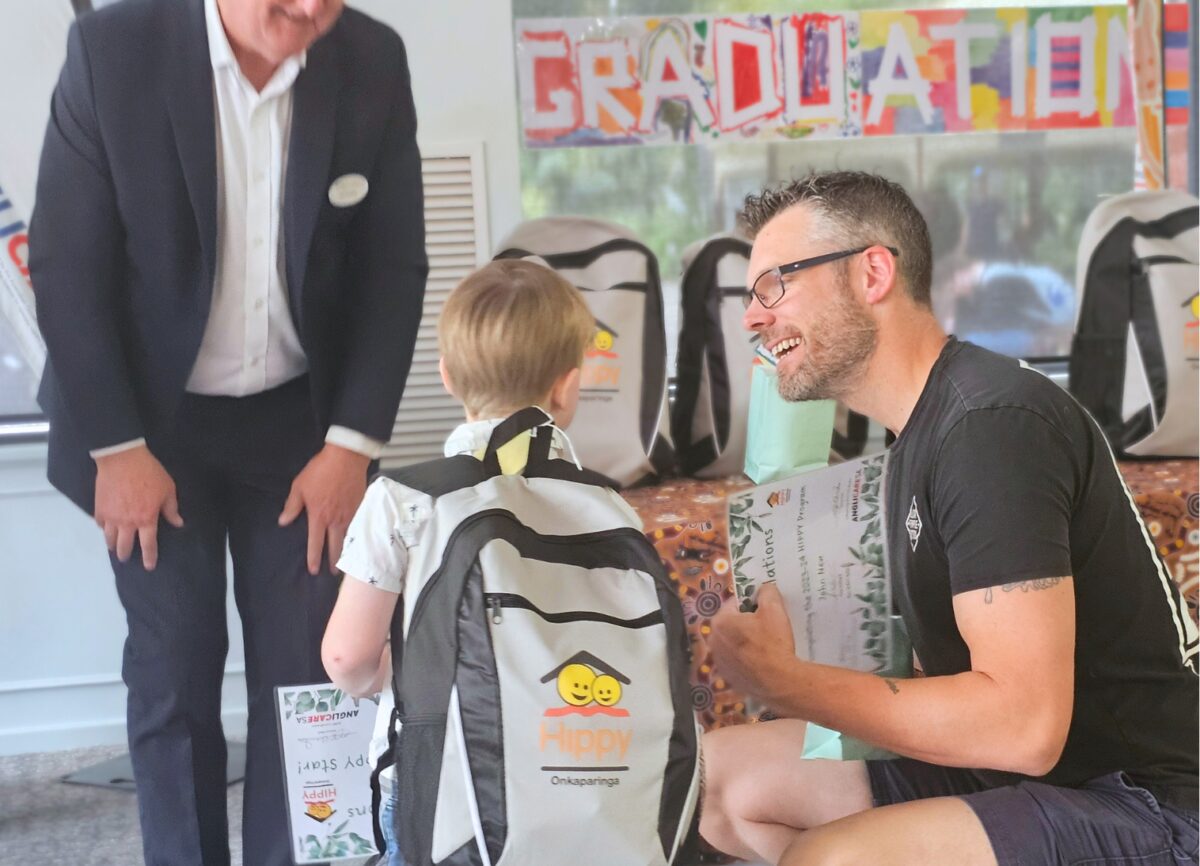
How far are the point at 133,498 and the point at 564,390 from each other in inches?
24.4

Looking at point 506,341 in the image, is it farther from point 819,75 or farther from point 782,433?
point 819,75

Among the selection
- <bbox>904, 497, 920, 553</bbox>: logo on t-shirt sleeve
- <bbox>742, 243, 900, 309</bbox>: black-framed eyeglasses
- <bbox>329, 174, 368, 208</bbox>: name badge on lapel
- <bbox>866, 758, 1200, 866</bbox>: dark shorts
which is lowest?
<bbox>866, 758, 1200, 866</bbox>: dark shorts

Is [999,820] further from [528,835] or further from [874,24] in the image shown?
[874,24]

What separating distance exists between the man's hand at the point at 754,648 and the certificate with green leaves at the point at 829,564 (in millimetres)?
73

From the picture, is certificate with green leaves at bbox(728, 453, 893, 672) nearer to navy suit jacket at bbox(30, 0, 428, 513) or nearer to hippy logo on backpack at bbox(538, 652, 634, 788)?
hippy logo on backpack at bbox(538, 652, 634, 788)

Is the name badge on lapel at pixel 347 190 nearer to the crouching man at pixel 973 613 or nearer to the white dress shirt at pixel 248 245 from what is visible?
the white dress shirt at pixel 248 245

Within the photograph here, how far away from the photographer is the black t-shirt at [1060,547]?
1.16m

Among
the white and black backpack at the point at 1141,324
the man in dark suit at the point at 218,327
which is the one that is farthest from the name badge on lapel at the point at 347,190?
the white and black backpack at the point at 1141,324

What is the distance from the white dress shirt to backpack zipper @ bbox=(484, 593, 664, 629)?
594mm

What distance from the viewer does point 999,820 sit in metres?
1.20

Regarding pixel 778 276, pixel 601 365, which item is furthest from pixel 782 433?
pixel 778 276

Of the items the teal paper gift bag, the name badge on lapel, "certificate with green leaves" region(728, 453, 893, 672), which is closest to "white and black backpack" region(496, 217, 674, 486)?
the teal paper gift bag

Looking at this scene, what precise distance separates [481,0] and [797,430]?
3.84 feet

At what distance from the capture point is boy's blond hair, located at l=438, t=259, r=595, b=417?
53.2 inches
